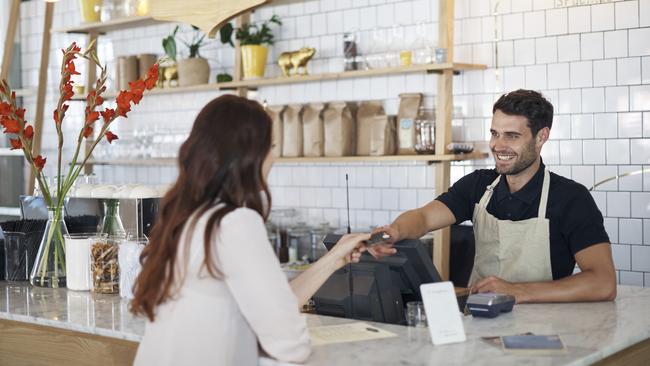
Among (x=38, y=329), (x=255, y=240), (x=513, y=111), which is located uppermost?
(x=513, y=111)

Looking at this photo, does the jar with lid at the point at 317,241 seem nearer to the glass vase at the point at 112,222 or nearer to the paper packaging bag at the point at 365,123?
the paper packaging bag at the point at 365,123

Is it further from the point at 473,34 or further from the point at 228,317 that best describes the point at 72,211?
the point at 473,34

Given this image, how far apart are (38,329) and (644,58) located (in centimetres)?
318

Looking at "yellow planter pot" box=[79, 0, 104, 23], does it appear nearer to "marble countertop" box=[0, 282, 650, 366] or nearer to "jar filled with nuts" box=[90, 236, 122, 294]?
"marble countertop" box=[0, 282, 650, 366]

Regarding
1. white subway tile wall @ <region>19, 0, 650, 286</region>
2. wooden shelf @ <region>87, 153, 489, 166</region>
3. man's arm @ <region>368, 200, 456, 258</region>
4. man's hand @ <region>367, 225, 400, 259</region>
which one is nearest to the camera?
man's hand @ <region>367, 225, 400, 259</region>

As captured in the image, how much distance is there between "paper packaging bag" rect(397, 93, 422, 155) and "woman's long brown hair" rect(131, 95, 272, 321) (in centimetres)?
290

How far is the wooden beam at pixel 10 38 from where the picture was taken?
22.2ft

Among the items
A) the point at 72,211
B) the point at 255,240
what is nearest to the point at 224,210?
the point at 255,240

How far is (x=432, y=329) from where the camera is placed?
2.44 meters

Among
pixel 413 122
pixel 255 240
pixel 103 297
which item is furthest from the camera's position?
pixel 413 122

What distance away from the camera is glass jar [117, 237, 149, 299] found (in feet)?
10.7

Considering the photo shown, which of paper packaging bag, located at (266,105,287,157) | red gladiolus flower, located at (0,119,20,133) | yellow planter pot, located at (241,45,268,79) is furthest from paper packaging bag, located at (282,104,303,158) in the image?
red gladiolus flower, located at (0,119,20,133)

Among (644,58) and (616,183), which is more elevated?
(644,58)

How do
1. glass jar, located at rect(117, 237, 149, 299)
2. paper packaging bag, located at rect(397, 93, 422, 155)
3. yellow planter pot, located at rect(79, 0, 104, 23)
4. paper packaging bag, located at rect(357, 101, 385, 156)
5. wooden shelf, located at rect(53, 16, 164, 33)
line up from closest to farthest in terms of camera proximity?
glass jar, located at rect(117, 237, 149, 299) < paper packaging bag, located at rect(397, 93, 422, 155) < paper packaging bag, located at rect(357, 101, 385, 156) < wooden shelf, located at rect(53, 16, 164, 33) < yellow planter pot, located at rect(79, 0, 104, 23)
